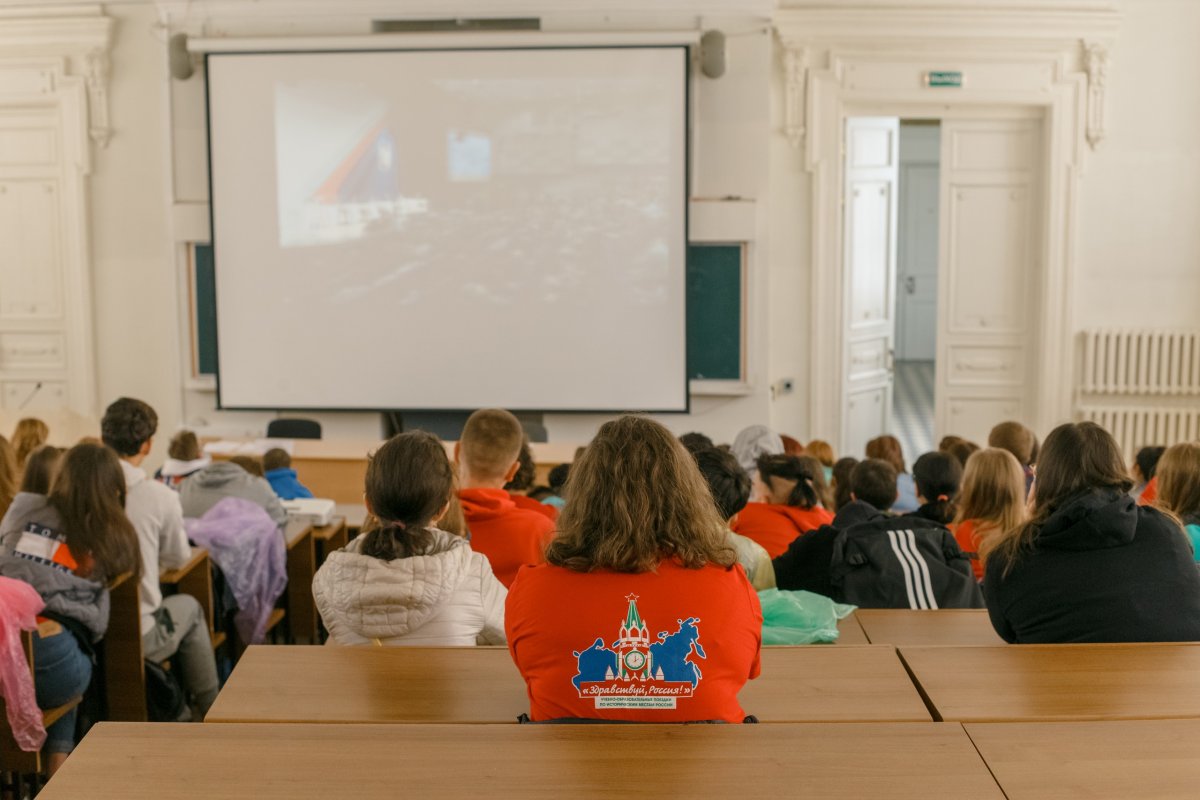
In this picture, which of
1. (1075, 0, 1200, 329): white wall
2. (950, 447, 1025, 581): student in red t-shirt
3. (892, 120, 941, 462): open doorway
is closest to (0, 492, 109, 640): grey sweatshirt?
(950, 447, 1025, 581): student in red t-shirt

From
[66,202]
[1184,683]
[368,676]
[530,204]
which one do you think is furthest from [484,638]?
[66,202]

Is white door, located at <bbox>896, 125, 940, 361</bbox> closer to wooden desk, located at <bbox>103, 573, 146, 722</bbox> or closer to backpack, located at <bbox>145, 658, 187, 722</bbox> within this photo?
backpack, located at <bbox>145, 658, 187, 722</bbox>

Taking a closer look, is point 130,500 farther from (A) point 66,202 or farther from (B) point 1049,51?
(B) point 1049,51

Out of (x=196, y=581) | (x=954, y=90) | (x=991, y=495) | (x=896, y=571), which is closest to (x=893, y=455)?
(x=991, y=495)

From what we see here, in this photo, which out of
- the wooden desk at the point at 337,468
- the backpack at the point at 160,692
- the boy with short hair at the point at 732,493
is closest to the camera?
the boy with short hair at the point at 732,493

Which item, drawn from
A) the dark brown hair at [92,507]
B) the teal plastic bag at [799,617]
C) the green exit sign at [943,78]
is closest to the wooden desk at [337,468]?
the dark brown hair at [92,507]

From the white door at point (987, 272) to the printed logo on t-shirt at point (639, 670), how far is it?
20.4 ft

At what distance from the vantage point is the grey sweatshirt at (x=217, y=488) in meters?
4.20

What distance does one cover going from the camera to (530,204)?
23.6 feet

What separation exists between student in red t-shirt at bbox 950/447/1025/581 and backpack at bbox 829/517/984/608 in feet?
1.35

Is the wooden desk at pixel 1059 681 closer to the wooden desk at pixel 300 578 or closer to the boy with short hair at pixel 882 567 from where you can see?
the boy with short hair at pixel 882 567

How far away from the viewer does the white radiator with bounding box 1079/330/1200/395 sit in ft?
24.4

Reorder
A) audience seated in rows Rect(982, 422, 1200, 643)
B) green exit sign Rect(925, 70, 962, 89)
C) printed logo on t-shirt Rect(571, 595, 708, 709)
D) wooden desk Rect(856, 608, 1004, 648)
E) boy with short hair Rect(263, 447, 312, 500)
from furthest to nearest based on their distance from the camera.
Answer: green exit sign Rect(925, 70, 962, 89)
boy with short hair Rect(263, 447, 312, 500)
wooden desk Rect(856, 608, 1004, 648)
audience seated in rows Rect(982, 422, 1200, 643)
printed logo on t-shirt Rect(571, 595, 708, 709)

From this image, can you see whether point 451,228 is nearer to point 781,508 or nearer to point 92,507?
point 781,508
